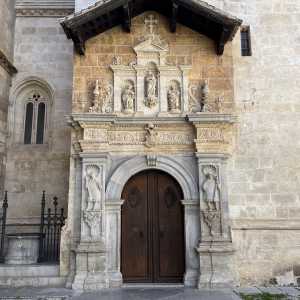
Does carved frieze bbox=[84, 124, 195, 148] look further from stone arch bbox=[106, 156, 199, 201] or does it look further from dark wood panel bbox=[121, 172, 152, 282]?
dark wood panel bbox=[121, 172, 152, 282]

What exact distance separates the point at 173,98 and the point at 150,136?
1.07 m

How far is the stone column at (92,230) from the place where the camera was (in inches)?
313

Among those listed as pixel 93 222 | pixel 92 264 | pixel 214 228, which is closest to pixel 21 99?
pixel 93 222

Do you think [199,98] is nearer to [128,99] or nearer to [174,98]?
[174,98]

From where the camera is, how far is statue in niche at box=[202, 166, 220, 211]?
828cm

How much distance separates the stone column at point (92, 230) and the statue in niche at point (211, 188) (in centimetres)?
224

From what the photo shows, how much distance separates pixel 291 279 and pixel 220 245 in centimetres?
174

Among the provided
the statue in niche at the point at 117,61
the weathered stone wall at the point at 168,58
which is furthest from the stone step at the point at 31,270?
the statue in niche at the point at 117,61

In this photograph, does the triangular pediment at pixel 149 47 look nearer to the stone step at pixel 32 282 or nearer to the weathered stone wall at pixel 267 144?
the weathered stone wall at pixel 267 144

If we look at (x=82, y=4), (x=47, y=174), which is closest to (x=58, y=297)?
(x=47, y=174)

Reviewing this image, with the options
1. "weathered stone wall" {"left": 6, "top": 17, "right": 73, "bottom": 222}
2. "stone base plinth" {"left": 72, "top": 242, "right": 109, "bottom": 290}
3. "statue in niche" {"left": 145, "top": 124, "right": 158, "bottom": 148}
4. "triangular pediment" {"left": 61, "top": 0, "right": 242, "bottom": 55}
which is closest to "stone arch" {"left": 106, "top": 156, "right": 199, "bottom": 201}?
"statue in niche" {"left": 145, "top": 124, "right": 158, "bottom": 148}

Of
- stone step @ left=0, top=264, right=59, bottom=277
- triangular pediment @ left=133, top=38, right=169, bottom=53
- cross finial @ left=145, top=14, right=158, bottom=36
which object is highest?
cross finial @ left=145, top=14, right=158, bottom=36

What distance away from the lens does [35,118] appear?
11.6 metres

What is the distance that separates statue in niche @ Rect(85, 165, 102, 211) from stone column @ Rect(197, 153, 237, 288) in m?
2.25
